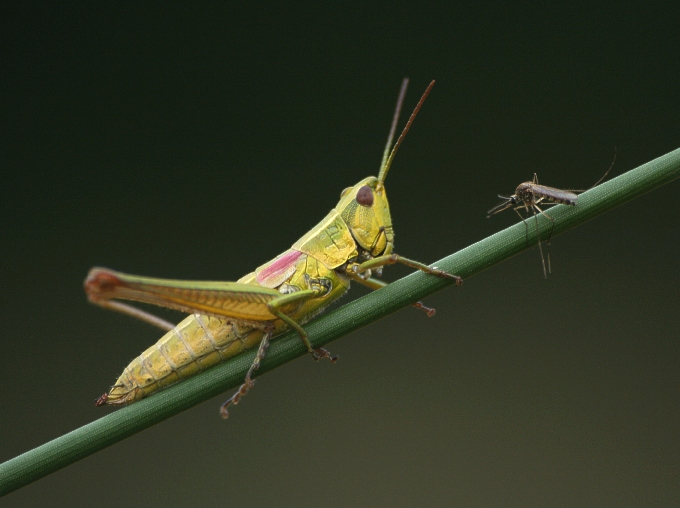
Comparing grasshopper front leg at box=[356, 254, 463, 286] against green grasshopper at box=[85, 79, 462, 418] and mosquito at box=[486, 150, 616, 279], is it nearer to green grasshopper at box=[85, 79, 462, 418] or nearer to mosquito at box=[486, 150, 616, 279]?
green grasshopper at box=[85, 79, 462, 418]

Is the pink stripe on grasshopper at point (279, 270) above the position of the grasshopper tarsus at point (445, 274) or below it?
above

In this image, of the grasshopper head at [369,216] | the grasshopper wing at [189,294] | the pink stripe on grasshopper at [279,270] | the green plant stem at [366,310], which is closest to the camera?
the green plant stem at [366,310]

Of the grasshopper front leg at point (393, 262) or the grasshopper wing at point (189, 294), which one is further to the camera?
the grasshopper front leg at point (393, 262)

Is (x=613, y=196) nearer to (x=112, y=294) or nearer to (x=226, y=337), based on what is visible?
(x=226, y=337)

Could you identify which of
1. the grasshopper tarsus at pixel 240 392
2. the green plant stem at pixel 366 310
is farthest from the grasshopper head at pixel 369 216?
the grasshopper tarsus at pixel 240 392

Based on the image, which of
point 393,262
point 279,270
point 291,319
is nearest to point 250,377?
point 291,319

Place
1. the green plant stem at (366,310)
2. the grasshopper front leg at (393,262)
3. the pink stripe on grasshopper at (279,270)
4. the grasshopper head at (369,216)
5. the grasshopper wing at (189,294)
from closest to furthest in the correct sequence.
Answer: the green plant stem at (366,310) < the grasshopper wing at (189,294) < the grasshopper front leg at (393,262) < the pink stripe on grasshopper at (279,270) < the grasshopper head at (369,216)

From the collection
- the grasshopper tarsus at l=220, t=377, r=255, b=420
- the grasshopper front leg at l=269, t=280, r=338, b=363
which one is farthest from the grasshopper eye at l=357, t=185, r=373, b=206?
the grasshopper tarsus at l=220, t=377, r=255, b=420

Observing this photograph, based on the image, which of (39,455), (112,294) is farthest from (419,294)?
(39,455)

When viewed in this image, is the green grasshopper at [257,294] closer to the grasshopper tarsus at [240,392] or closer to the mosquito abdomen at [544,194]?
the grasshopper tarsus at [240,392]
